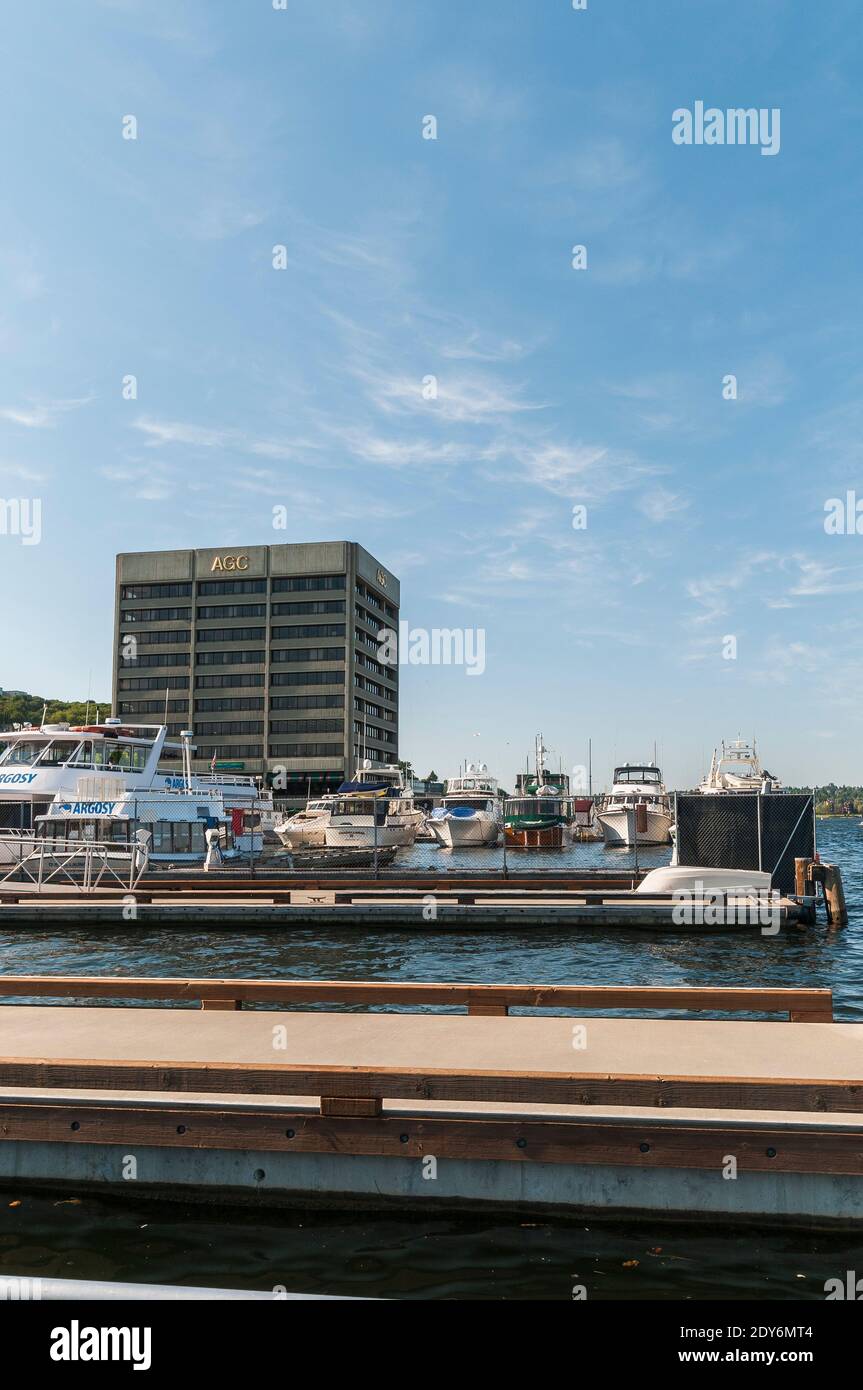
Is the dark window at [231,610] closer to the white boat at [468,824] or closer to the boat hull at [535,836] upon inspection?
the white boat at [468,824]

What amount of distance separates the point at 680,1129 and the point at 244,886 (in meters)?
23.4

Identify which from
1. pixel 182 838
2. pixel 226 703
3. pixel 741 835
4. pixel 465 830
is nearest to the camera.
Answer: pixel 741 835

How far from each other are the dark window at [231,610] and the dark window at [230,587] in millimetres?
1582

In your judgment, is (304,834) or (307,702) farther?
(307,702)

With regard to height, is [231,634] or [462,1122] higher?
[231,634]

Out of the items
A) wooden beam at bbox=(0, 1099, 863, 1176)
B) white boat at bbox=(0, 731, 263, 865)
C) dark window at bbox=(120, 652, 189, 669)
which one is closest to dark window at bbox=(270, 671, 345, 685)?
dark window at bbox=(120, 652, 189, 669)

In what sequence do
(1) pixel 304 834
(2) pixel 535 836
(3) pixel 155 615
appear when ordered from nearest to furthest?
(1) pixel 304 834 < (2) pixel 535 836 < (3) pixel 155 615

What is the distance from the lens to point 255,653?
12106cm

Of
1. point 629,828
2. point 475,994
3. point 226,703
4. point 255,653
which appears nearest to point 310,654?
point 255,653

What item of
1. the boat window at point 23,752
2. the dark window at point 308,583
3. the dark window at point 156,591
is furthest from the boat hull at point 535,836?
the dark window at point 156,591

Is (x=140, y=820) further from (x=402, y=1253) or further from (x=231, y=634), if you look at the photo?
(x=231, y=634)

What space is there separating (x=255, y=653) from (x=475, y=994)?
115 m

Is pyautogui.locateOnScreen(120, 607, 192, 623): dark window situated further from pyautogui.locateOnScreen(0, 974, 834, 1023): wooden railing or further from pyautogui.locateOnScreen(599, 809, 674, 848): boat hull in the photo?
pyautogui.locateOnScreen(0, 974, 834, 1023): wooden railing
